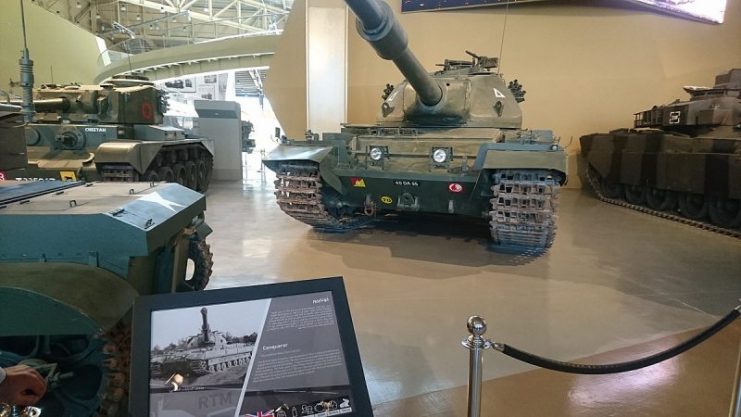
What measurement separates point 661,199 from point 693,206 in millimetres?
1160

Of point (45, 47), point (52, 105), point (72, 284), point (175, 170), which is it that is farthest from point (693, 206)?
point (45, 47)

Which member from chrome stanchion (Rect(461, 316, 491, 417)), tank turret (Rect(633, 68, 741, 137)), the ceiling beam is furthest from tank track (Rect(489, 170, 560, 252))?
the ceiling beam

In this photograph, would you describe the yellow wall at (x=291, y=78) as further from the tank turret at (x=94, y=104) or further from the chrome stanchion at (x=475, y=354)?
the chrome stanchion at (x=475, y=354)

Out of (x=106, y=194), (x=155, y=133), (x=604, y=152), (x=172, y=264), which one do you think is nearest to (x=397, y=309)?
(x=172, y=264)

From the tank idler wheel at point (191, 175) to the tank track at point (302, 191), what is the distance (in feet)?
16.2

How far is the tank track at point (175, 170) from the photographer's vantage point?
8000mm

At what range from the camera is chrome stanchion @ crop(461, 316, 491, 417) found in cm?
213

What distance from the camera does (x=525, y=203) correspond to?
19.7 ft

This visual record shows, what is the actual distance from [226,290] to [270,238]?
5.57m

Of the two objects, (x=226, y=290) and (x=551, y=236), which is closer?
(x=226, y=290)

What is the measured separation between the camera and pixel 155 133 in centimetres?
961

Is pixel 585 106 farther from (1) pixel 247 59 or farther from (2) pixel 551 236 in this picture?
(1) pixel 247 59

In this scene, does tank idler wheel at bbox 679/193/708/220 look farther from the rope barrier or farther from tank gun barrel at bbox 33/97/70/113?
tank gun barrel at bbox 33/97/70/113

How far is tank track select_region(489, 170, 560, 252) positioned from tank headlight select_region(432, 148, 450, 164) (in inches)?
27.9
